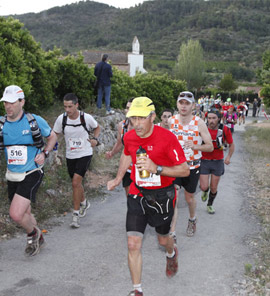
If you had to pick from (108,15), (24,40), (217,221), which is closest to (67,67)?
(24,40)

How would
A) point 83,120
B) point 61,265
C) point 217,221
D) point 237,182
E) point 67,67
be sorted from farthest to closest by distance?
point 67,67 → point 237,182 → point 217,221 → point 83,120 → point 61,265

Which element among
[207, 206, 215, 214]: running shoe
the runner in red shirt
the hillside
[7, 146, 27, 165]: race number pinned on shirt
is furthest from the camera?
the hillside

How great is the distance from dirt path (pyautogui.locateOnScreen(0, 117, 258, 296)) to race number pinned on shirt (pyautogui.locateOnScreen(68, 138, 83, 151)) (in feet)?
4.29

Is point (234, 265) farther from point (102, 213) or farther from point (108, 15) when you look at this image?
point (108, 15)

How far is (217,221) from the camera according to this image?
6855 millimetres

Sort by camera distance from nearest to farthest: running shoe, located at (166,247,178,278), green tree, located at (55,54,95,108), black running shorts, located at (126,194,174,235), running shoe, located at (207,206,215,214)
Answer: black running shorts, located at (126,194,174,235), running shoe, located at (166,247,178,278), running shoe, located at (207,206,215,214), green tree, located at (55,54,95,108)

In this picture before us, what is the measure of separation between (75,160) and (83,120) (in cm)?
68

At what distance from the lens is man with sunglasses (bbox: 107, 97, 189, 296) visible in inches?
150

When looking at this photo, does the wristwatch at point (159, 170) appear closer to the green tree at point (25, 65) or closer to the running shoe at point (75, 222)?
the running shoe at point (75, 222)

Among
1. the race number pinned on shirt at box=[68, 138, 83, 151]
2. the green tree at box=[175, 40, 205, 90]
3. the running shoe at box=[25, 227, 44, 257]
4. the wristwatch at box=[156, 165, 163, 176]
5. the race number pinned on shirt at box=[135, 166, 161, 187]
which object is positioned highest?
the wristwatch at box=[156, 165, 163, 176]

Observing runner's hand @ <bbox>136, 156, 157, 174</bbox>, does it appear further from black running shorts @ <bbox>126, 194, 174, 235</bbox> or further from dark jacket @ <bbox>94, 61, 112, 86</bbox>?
dark jacket @ <bbox>94, 61, 112, 86</bbox>

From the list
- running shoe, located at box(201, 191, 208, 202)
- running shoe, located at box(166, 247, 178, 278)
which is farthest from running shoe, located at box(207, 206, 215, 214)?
running shoe, located at box(166, 247, 178, 278)

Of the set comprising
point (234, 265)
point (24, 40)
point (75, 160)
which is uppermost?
point (24, 40)

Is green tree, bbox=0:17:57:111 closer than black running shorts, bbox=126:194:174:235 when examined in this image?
No
